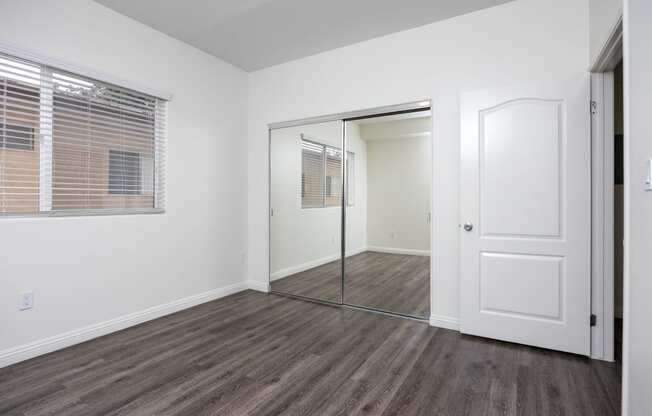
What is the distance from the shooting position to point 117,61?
9.53ft

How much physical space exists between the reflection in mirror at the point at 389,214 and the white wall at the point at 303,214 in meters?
0.01

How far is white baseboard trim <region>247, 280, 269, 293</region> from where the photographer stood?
4.11 meters

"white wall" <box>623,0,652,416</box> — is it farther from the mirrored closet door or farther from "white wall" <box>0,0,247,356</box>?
"white wall" <box>0,0,247,356</box>

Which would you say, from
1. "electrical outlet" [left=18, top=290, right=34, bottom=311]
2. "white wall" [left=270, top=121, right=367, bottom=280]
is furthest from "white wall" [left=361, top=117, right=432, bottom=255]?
"electrical outlet" [left=18, top=290, right=34, bottom=311]

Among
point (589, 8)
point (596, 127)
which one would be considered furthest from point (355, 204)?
point (589, 8)

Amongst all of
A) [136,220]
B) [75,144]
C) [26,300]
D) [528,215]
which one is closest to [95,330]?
[26,300]

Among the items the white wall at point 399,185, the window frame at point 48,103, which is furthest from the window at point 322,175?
the window frame at point 48,103

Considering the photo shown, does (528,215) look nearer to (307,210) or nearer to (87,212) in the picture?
(307,210)

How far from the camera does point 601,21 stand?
2.12 m

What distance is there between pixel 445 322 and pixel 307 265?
1.69m

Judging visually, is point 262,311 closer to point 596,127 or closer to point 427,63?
point 427,63

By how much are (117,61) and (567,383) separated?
4.13m

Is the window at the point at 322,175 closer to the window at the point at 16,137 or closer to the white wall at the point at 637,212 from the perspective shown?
the window at the point at 16,137

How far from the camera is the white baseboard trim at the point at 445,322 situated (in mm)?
2924
